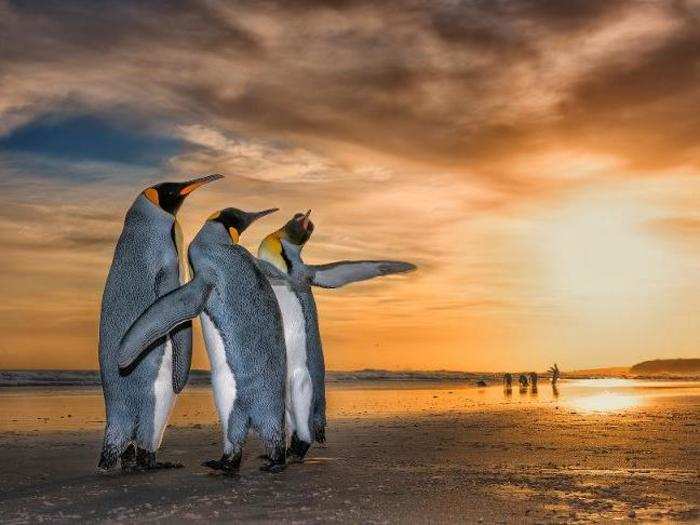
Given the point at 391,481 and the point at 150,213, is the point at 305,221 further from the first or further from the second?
the point at 391,481

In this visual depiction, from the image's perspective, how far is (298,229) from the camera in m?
7.63

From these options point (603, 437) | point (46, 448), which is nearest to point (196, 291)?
point (46, 448)

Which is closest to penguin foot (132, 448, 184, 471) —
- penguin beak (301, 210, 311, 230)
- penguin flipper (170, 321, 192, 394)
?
penguin flipper (170, 321, 192, 394)

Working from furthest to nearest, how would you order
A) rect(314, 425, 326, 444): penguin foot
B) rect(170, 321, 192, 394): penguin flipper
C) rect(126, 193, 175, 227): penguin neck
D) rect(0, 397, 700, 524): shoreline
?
1. rect(314, 425, 326, 444): penguin foot
2. rect(126, 193, 175, 227): penguin neck
3. rect(170, 321, 192, 394): penguin flipper
4. rect(0, 397, 700, 524): shoreline

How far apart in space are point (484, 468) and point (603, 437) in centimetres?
298

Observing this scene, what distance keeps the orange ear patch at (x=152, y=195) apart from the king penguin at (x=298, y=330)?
1.09 m

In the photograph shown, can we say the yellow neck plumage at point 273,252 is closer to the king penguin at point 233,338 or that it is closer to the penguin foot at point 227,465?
the king penguin at point 233,338

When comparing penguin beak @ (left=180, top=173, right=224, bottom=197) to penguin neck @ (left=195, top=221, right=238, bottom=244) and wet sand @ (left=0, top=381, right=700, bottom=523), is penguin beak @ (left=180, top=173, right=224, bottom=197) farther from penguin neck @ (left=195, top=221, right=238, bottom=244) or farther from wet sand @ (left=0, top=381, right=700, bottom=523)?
wet sand @ (left=0, top=381, right=700, bottom=523)

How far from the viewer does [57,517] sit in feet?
14.4

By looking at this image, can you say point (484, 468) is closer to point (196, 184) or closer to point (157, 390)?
point (157, 390)

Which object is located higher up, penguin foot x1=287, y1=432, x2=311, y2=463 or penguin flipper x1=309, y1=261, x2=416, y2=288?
penguin flipper x1=309, y1=261, x2=416, y2=288

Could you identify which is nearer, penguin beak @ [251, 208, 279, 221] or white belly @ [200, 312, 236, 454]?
white belly @ [200, 312, 236, 454]

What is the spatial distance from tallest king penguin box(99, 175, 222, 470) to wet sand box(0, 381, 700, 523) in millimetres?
391

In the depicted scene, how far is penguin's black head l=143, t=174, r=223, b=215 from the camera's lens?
22.5 feet
